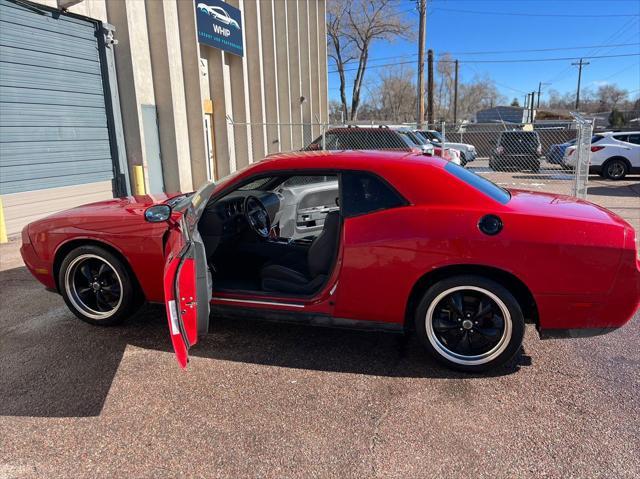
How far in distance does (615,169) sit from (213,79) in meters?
13.3

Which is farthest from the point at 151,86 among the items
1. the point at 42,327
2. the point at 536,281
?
the point at 536,281

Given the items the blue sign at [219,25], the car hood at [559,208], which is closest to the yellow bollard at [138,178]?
the blue sign at [219,25]

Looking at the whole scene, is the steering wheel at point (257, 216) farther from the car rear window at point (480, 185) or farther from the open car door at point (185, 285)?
the car rear window at point (480, 185)

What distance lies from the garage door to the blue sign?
362cm

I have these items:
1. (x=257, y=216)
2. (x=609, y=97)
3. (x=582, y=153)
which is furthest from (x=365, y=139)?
(x=609, y=97)

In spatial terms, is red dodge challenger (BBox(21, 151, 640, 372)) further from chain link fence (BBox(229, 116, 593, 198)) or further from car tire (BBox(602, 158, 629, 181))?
car tire (BBox(602, 158, 629, 181))

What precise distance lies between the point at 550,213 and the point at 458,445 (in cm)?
160

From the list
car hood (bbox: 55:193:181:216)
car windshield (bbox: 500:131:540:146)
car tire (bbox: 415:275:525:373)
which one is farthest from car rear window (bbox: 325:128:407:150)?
car tire (bbox: 415:275:525:373)

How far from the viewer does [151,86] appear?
37.0 ft

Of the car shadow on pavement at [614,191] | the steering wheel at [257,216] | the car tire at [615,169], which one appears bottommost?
the car shadow on pavement at [614,191]

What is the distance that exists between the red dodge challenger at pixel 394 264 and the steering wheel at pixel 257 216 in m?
0.50

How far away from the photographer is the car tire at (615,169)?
15.8 meters

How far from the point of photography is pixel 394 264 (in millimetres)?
3225

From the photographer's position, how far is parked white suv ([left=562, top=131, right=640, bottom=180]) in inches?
617
